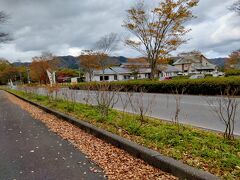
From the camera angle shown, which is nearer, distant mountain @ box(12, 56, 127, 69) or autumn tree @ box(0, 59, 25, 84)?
distant mountain @ box(12, 56, 127, 69)

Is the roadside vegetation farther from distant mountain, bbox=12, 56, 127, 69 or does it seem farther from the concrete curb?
distant mountain, bbox=12, 56, 127, 69

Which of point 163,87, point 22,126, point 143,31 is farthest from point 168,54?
point 22,126

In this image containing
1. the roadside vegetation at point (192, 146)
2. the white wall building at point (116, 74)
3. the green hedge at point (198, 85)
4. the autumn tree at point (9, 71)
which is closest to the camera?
the roadside vegetation at point (192, 146)

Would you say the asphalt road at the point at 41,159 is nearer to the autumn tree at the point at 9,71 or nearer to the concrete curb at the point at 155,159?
the concrete curb at the point at 155,159

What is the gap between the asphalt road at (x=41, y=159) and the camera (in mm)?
4258

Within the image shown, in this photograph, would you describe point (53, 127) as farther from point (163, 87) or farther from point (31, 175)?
point (163, 87)

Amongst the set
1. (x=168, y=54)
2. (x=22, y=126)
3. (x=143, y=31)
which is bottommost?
(x=22, y=126)

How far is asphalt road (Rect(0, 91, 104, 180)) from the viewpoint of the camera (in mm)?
4258

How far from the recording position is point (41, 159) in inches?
202

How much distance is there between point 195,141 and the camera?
16.8 feet

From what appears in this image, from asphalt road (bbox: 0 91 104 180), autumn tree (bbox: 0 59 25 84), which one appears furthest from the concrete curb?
autumn tree (bbox: 0 59 25 84)

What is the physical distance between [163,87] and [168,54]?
38.8 feet

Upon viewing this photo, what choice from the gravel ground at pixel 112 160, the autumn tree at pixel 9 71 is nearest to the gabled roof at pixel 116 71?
the autumn tree at pixel 9 71

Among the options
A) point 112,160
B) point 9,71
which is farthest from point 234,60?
point 112,160
